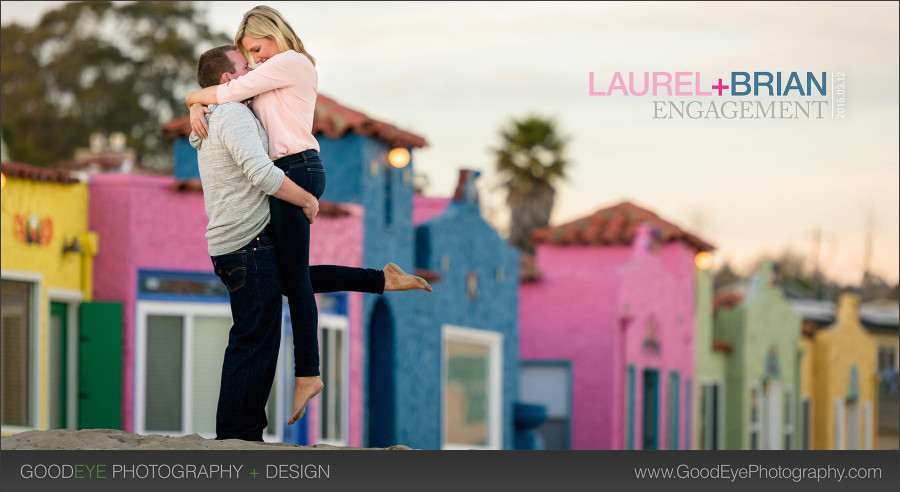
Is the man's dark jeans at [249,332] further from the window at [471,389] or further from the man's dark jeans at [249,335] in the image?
the window at [471,389]

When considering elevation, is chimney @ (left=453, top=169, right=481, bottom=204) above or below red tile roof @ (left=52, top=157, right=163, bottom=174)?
below

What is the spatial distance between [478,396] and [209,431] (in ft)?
19.4

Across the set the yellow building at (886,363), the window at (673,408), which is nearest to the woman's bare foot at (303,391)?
the window at (673,408)

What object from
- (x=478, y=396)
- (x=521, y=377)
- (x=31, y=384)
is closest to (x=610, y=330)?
(x=521, y=377)

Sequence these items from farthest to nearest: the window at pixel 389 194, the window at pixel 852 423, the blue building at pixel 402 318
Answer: the window at pixel 852 423
the window at pixel 389 194
the blue building at pixel 402 318

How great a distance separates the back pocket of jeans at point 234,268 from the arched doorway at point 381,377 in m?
10.7

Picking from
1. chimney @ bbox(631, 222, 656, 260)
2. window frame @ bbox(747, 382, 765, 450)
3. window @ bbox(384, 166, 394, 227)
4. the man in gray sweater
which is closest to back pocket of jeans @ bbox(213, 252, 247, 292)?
the man in gray sweater

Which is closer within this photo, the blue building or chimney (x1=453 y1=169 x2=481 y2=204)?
the blue building

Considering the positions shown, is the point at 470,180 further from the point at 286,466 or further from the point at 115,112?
the point at 115,112

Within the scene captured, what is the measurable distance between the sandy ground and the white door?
24421 millimetres

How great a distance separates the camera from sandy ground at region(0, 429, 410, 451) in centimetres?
694

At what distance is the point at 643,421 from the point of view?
25016 mm

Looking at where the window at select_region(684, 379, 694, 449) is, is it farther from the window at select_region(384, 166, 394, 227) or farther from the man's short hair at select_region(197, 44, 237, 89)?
the man's short hair at select_region(197, 44, 237, 89)

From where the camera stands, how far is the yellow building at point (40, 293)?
561 inches
